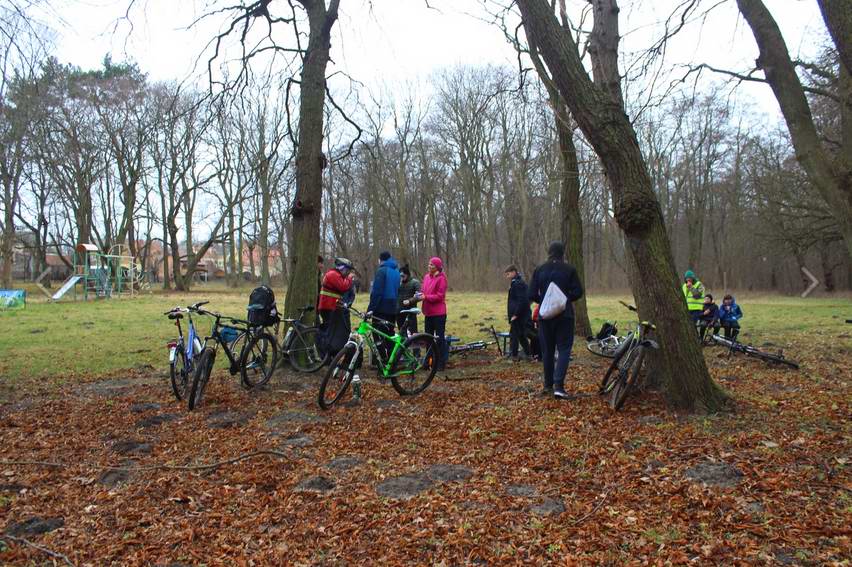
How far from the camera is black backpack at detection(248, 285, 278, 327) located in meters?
7.17

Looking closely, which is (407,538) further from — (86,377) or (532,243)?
(532,243)

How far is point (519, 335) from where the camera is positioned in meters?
9.20

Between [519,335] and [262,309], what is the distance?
157 inches

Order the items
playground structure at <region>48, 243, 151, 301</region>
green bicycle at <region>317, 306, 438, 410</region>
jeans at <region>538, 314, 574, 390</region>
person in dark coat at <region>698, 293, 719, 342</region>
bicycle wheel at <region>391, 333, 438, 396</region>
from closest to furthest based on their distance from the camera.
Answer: green bicycle at <region>317, 306, 438, 410</region> → jeans at <region>538, 314, 574, 390</region> → bicycle wheel at <region>391, 333, 438, 396</region> → person in dark coat at <region>698, 293, 719, 342</region> → playground structure at <region>48, 243, 151, 301</region>

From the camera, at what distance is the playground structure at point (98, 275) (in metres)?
29.1

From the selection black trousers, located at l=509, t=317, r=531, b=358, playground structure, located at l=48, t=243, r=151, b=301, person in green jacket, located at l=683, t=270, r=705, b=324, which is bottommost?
black trousers, located at l=509, t=317, r=531, b=358

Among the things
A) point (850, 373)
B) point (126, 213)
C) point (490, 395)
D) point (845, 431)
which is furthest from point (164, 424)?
point (126, 213)

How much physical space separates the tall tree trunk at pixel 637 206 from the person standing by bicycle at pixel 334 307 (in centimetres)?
347

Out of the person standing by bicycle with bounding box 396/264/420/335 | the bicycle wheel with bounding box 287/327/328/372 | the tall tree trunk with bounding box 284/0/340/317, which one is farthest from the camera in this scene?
the person standing by bicycle with bounding box 396/264/420/335

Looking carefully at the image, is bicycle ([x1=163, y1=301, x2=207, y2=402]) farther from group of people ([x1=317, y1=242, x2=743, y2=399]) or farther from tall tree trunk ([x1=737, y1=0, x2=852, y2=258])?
tall tree trunk ([x1=737, y1=0, x2=852, y2=258])

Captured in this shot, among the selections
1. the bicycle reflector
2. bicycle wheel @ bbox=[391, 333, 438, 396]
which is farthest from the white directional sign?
the bicycle reflector

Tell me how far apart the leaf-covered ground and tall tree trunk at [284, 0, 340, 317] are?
2.06m

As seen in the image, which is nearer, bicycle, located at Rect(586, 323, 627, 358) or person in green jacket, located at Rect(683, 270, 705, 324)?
bicycle, located at Rect(586, 323, 627, 358)

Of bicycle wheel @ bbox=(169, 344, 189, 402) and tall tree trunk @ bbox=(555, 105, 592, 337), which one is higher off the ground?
tall tree trunk @ bbox=(555, 105, 592, 337)
